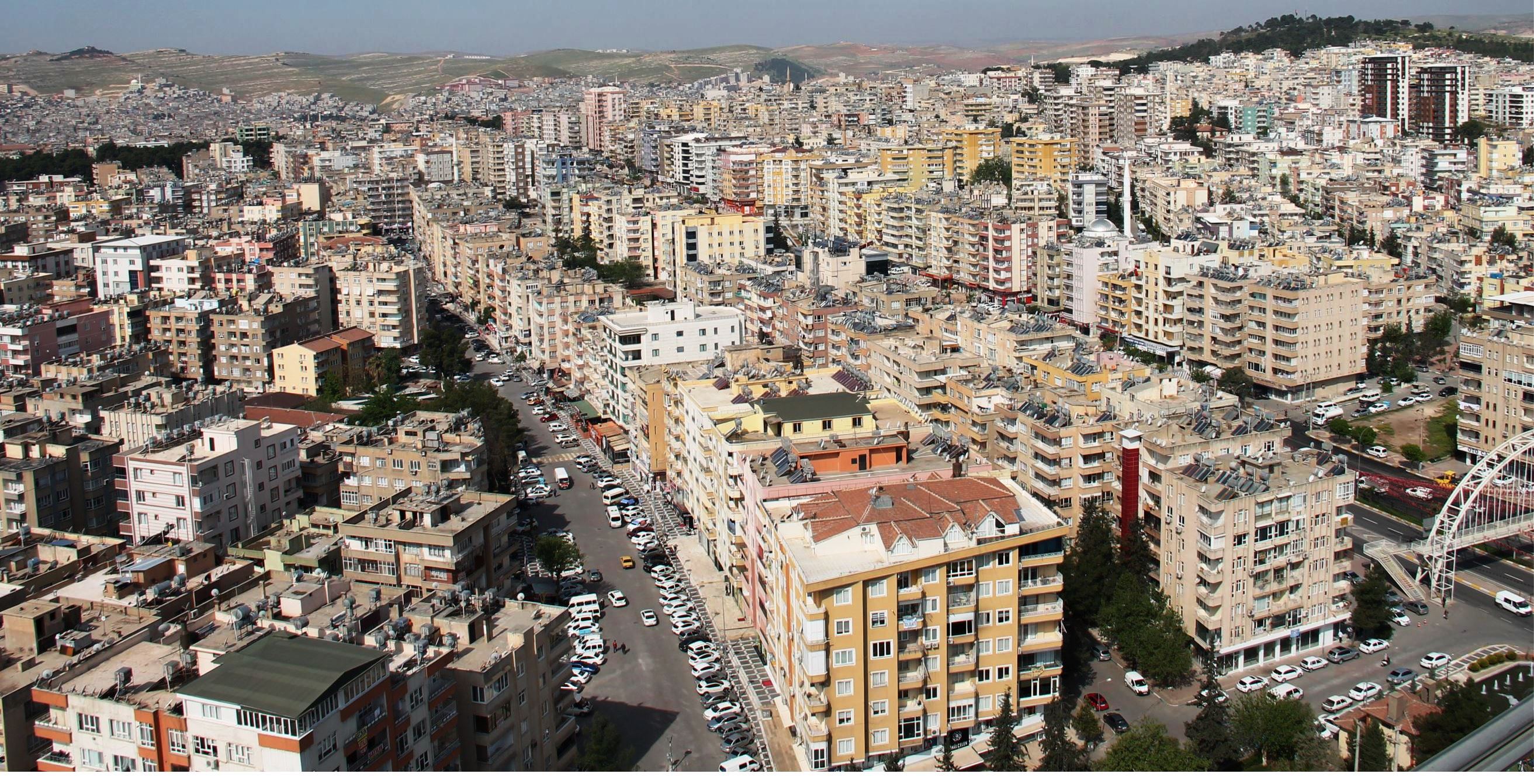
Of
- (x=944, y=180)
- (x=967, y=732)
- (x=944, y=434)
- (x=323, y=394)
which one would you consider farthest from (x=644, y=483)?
(x=944, y=180)

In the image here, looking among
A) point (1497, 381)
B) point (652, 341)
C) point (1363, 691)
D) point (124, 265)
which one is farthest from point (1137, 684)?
point (124, 265)

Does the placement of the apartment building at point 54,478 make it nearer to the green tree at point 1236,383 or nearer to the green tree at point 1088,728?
the green tree at point 1088,728

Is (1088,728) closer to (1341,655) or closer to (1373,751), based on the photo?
(1373,751)

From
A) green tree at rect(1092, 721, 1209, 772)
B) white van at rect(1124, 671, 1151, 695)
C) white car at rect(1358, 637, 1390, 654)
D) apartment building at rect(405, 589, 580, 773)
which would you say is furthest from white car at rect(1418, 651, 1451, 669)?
apartment building at rect(405, 589, 580, 773)

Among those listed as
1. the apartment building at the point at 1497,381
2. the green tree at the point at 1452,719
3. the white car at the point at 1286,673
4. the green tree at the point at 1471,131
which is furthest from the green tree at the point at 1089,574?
the green tree at the point at 1471,131

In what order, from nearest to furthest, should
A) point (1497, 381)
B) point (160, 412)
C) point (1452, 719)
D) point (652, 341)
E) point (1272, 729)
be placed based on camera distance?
point (1452, 719)
point (1272, 729)
point (160, 412)
point (1497, 381)
point (652, 341)

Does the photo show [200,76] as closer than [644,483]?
No
